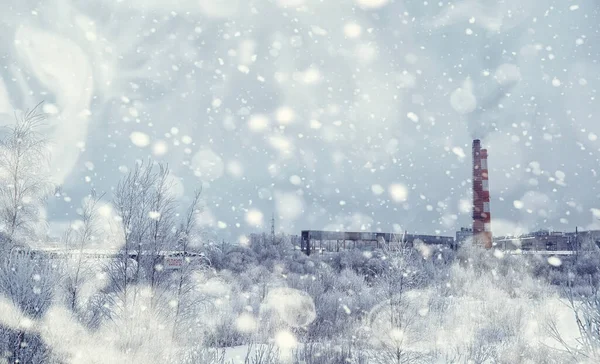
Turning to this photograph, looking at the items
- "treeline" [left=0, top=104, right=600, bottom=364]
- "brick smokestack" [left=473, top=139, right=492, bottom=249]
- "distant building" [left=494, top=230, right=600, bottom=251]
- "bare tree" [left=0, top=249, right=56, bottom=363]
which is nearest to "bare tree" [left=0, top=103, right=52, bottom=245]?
"treeline" [left=0, top=104, right=600, bottom=364]

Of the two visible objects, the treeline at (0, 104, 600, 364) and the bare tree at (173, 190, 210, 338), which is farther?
the bare tree at (173, 190, 210, 338)

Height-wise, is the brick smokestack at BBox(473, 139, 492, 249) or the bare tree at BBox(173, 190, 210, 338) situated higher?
the brick smokestack at BBox(473, 139, 492, 249)

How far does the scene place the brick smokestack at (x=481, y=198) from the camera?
1471 inches

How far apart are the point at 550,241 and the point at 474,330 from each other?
40.5 m

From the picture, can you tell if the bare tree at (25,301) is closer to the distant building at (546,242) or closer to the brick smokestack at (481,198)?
the brick smokestack at (481,198)

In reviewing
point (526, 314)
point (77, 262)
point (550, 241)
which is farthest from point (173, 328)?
point (550, 241)

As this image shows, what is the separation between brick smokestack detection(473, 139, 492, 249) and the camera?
3736 cm

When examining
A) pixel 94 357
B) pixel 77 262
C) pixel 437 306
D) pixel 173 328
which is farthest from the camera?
pixel 437 306

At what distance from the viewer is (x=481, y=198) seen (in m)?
38.1

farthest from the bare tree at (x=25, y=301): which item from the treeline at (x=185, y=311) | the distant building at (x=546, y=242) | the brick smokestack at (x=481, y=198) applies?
the distant building at (x=546, y=242)

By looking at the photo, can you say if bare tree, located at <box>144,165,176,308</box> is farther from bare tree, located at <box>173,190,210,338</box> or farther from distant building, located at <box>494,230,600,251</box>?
distant building, located at <box>494,230,600,251</box>

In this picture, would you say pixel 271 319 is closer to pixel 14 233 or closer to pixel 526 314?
pixel 14 233

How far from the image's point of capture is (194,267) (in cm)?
1038

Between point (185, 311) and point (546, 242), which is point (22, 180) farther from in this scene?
point (546, 242)
